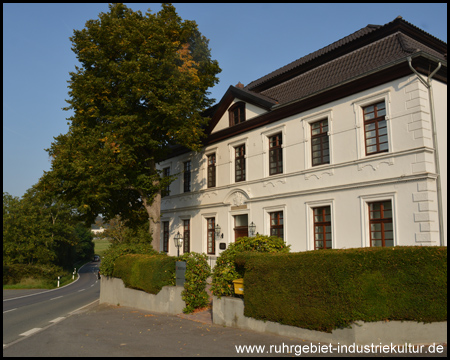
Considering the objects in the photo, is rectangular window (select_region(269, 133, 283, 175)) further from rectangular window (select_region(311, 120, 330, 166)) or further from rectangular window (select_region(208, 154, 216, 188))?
rectangular window (select_region(208, 154, 216, 188))

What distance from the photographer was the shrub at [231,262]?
11.6 meters

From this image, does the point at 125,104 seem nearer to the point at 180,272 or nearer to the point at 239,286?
the point at 180,272

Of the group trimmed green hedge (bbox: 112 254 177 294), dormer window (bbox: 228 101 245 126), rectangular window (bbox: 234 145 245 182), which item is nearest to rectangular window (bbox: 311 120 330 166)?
rectangular window (bbox: 234 145 245 182)

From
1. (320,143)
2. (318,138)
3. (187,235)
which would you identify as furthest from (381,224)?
(187,235)

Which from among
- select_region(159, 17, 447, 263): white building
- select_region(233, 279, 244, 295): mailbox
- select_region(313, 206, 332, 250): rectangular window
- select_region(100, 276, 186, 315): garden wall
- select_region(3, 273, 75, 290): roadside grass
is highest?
select_region(159, 17, 447, 263): white building

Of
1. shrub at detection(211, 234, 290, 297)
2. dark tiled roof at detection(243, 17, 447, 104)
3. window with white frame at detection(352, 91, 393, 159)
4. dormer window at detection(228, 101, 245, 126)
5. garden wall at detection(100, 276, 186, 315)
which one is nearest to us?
shrub at detection(211, 234, 290, 297)

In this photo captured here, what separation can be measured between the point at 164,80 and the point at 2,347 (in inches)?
519

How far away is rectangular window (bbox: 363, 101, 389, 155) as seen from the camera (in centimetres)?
1416

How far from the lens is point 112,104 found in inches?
770

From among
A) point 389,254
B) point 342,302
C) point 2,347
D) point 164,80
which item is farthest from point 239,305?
point 164,80

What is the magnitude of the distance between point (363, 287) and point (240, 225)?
1246 cm

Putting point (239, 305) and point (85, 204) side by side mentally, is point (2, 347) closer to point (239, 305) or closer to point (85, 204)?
point (239, 305)

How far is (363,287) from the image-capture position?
27.0 ft

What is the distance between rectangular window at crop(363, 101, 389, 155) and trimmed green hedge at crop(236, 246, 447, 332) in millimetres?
6667
